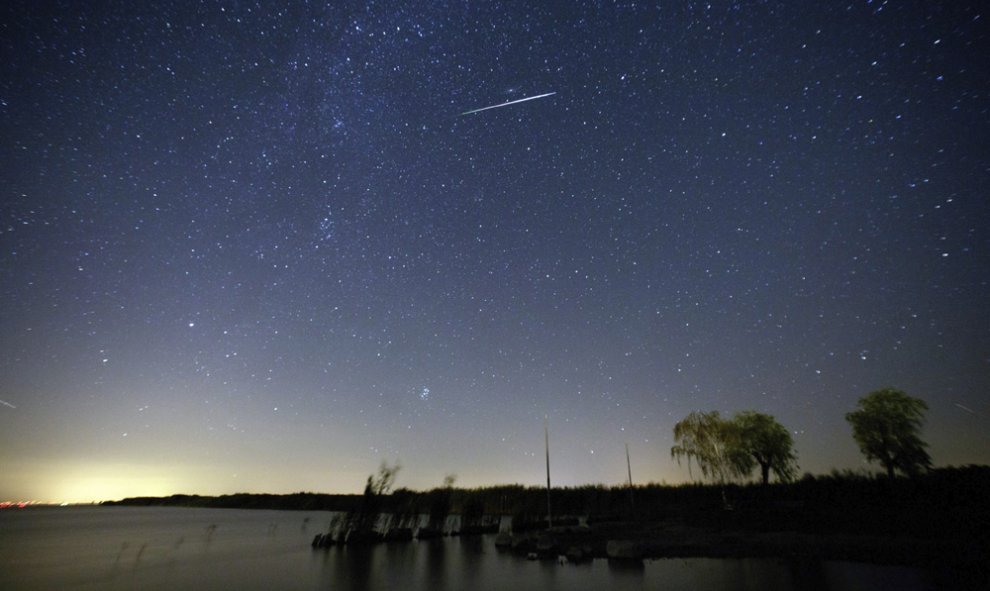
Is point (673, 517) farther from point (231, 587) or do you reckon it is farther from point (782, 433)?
point (231, 587)

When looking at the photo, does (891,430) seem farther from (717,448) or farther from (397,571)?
(397,571)

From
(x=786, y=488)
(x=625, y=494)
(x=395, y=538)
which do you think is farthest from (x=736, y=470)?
(x=395, y=538)

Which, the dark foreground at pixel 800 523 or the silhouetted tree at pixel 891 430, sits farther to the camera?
the silhouetted tree at pixel 891 430

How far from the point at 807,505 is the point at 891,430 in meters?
10.4

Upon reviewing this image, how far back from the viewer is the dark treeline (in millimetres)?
22500

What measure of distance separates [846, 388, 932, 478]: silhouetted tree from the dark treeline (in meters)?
1.43

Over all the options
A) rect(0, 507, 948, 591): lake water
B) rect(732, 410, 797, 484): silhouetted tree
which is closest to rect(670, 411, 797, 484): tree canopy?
rect(732, 410, 797, 484): silhouetted tree

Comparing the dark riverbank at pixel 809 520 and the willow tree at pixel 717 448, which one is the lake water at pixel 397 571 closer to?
the dark riverbank at pixel 809 520

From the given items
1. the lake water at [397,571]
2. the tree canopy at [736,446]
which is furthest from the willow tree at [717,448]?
the lake water at [397,571]

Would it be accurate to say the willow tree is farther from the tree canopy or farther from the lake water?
the lake water

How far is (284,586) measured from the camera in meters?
18.2

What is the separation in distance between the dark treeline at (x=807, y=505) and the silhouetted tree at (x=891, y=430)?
143cm

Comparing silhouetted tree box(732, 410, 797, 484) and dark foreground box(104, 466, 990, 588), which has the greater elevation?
silhouetted tree box(732, 410, 797, 484)

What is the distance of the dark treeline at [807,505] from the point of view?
2250 cm
